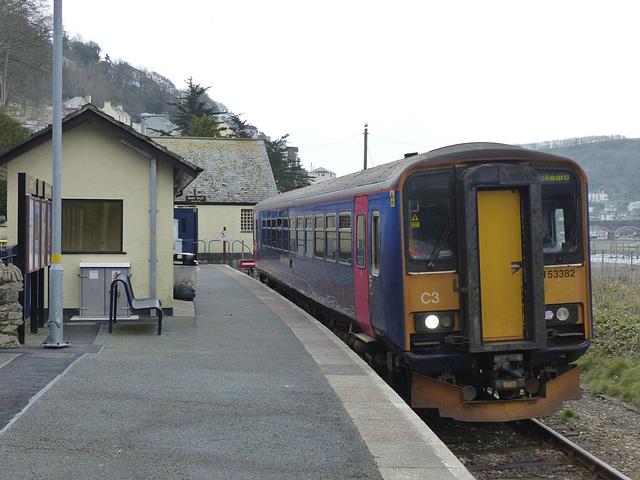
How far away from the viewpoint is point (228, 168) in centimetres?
4572

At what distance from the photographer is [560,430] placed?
880 cm

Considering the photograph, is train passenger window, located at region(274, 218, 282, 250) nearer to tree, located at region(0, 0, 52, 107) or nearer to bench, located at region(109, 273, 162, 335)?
Answer: bench, located at region(109, 273, 162, 335)

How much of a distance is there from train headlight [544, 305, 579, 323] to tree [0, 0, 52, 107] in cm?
3972

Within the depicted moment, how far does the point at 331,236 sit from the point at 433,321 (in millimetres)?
4167

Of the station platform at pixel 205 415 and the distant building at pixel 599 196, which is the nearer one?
the station platform at pixel 205 415

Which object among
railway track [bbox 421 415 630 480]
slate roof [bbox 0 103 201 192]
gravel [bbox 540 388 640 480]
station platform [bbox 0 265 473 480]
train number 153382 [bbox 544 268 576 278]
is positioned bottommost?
gravel [bbox 540 388 640 480]

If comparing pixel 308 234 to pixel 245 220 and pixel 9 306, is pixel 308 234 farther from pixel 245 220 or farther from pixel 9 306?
pixel 245 220

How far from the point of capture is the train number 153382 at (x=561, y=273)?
8.06 meters

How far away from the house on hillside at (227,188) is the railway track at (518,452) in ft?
111

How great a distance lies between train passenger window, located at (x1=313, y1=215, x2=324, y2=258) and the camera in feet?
41.1

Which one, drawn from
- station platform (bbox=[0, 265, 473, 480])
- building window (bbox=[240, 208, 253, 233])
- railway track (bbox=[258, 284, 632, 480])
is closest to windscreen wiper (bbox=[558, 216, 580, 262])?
railway track (bbox=[258, 284, 632, 480])

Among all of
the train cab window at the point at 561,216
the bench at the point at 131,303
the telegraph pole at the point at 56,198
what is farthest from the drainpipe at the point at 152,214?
the train cab window at the point at 561,216

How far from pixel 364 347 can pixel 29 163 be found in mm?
7454

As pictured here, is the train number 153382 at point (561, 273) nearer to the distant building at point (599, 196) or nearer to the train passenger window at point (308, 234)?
the train passenger window at point (308, 234)
